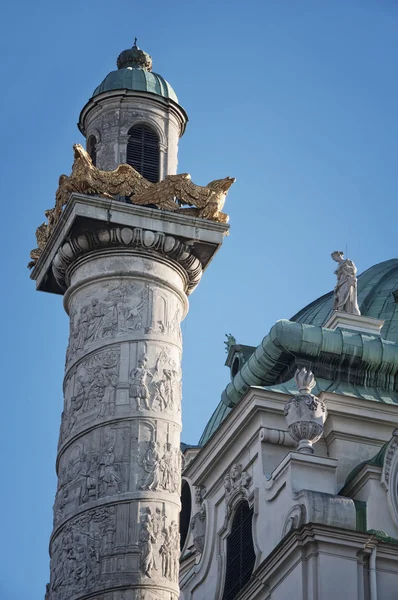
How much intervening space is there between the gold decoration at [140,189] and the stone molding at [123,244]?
51 cm

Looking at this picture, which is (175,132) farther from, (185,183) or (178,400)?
(178,400)

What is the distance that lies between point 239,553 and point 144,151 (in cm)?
746

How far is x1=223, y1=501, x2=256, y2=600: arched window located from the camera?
24641 mm

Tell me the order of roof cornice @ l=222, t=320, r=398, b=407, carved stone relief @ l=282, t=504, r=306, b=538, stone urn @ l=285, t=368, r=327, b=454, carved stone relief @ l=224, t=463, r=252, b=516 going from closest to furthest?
carved stone relief @ l=282, t=504, r=306, b=538 → stone urn @ l=285, t=368, r=327, b=454 → carved stone relief @ l=224, t=463, r=252, b=516 → roof cornice @ l=222, t=320, r=398, b=407

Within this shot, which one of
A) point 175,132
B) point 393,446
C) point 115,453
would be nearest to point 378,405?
point 393,446

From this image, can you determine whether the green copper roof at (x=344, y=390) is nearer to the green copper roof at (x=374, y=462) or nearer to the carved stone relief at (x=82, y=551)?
the green copper roof at (x=374, y=462)

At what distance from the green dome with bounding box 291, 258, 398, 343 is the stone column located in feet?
38.6

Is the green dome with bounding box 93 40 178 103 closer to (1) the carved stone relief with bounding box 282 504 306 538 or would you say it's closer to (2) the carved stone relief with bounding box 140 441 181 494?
(2) the carved stone relief with bounding box 140 441 181 494

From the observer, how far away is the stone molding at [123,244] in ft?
64.7

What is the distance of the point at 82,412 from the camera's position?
18766 millimetres

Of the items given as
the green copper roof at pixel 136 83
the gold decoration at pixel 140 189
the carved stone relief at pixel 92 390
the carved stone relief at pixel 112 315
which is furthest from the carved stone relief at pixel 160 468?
the green copper roof at pixel 136 83

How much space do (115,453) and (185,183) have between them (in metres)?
4.00

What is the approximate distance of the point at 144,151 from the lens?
68.5ft

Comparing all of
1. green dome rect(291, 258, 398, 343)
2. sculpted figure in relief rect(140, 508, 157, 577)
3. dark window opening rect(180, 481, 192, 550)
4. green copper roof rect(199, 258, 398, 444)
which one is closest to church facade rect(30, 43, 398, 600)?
sculpted figure in relief rect(140, 508, 157, 577)
